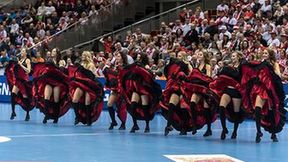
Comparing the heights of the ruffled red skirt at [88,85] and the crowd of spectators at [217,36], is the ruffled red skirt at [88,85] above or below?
below

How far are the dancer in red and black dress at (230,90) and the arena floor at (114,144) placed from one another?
1.68 feet

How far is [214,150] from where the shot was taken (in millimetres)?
13031

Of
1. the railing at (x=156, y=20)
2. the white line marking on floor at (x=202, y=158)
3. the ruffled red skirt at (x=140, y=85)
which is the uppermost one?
the railing at (x=156, y=20)

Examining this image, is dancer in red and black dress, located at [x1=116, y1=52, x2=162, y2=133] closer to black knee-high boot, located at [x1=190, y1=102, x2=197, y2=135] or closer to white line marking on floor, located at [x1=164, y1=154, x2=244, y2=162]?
black knee-high boot, located at [x1=190, y1=102, x2=197, y2=135]

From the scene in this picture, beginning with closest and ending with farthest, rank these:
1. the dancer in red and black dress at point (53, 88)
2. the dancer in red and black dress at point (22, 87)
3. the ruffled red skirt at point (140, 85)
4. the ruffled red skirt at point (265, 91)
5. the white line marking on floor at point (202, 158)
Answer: the white line marking on floor at point (202, 158), the ruffled red skirt at point (265, 91), the ruffled red skirt at point (140, 85), the dancer in red and black dress at point (53, 88), the dancer in red and black dress at point (22, 87)

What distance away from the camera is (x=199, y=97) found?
49.1ft

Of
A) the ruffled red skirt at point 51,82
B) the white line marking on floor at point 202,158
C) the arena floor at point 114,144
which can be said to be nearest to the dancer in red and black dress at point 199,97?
the arena floor at point 114,144

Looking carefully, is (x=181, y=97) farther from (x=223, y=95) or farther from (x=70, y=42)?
(x=70, y=42)

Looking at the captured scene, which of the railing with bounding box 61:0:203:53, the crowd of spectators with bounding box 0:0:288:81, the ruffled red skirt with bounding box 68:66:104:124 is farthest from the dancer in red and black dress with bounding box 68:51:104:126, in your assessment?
the railing with bounding box 61:0:203:53

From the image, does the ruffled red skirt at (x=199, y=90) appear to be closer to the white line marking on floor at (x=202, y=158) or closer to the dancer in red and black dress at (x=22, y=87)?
the white line marking on floor at (x=202, y=158)

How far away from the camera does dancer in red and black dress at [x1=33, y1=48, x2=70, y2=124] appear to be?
17.5 metres

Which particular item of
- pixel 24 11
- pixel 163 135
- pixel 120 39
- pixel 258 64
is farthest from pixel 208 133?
pixel 24 11

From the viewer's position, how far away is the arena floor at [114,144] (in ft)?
39.6

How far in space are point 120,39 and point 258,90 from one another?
572 inches
